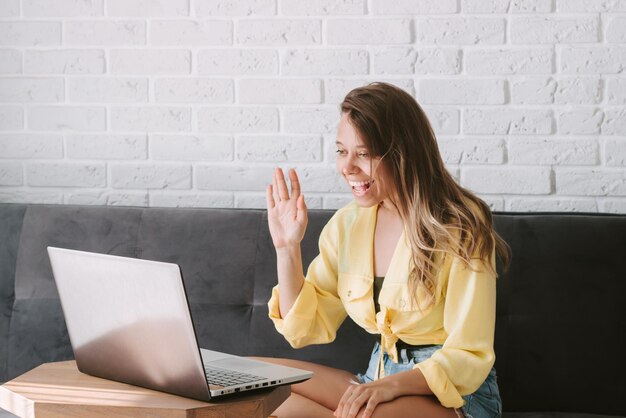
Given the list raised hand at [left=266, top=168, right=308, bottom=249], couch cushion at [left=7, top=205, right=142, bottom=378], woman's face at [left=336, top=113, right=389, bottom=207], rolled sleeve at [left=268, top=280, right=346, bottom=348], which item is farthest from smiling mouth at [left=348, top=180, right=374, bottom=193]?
couch cushion at [left=7, top=205, right=142, bottom=378]

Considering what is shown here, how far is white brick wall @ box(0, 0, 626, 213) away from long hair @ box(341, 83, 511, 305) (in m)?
0.56

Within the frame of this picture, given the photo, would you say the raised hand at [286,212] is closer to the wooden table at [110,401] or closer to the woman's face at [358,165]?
the woman's face at [358,165]

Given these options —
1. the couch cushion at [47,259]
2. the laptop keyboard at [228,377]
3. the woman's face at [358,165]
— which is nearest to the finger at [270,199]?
the woman's face at [358,165]

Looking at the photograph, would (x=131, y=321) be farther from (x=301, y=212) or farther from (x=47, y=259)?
(x=47, y=259)

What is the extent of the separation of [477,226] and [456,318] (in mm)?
200

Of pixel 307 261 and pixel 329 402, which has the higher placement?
pixel 307 261

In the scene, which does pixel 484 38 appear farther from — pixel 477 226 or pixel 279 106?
pixel 477 226

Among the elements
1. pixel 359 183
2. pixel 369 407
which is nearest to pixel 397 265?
pixel 359 183

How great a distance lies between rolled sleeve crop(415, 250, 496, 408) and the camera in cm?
169

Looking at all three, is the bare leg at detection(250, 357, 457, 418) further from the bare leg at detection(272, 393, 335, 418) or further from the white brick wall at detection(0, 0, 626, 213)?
the white brick wall at detection(0, 0, 626, 213)

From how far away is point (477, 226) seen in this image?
185 centimetres

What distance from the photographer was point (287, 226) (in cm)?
192

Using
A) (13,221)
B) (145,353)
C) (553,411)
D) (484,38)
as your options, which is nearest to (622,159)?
(484,38)

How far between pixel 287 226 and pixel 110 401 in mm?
608
